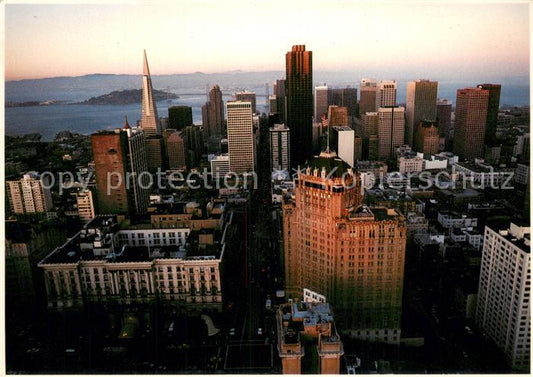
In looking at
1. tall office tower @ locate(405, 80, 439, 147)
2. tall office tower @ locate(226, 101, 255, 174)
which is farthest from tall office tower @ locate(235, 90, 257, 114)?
tall office tower @ locate(405, 80, 439, 147)

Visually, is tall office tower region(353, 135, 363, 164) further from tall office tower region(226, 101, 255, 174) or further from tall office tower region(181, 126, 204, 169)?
tall office tower region(181, 126, 204, 169)

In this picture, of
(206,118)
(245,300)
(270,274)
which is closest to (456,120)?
(206,118)

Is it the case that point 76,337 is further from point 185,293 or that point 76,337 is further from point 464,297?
point 464,297

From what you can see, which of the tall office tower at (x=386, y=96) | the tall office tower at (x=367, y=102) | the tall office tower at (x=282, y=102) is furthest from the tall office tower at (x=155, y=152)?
the tall office tower at (x=386, y=96)

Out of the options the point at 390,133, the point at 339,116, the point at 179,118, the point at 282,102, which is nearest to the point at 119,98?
the point at 179,118

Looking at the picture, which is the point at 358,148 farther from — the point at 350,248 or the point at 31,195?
the point at 31,195

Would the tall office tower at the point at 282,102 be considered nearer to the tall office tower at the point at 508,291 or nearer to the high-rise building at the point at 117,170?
the high-rise building at the point at 117,170

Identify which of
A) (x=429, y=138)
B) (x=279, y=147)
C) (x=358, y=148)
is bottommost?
(x=358, y=148)
